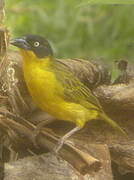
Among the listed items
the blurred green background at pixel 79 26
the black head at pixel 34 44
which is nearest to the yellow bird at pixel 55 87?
the black head at pixel 34 44

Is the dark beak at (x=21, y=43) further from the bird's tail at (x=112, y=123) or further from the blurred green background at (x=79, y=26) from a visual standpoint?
the blurred green background at (x=79, y=26)

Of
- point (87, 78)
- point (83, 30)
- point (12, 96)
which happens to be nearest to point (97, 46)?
point (83, 30)

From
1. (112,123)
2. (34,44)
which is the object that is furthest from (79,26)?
(34,44)

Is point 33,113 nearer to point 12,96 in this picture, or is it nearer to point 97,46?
point 12,96

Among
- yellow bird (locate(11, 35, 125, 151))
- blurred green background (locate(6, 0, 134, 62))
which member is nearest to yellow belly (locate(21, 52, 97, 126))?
yellow bird (locate(11, 35, 125, 151))

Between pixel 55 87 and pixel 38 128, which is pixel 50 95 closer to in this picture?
pixel 55 87

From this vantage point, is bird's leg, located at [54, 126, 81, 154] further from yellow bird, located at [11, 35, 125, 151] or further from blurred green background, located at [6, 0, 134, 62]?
blurred green background, located at [6, 0, 134, 62]
